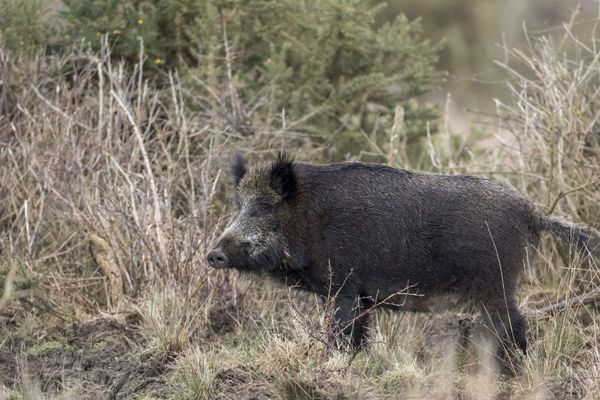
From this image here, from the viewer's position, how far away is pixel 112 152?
29.6ft

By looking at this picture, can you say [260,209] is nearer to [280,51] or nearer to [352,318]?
[352,318]

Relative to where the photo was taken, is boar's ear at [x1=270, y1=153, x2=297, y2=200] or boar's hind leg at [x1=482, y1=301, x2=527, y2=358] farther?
boar's ear at [x1=270, y1=153, x2=297, y2=200]

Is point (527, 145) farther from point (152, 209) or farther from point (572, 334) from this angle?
point (152, 209)

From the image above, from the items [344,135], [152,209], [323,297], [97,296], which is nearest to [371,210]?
[323,297]

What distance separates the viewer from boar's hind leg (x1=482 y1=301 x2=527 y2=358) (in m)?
6.80

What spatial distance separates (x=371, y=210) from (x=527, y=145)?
2.91m

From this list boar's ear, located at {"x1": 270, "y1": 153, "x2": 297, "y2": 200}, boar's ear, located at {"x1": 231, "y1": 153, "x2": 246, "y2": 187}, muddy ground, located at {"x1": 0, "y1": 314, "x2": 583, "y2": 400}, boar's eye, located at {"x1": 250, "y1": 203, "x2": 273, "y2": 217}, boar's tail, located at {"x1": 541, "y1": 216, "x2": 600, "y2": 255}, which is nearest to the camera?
muddy ground, located at {"x1": 0, "y1": 314, "x2": 583, "y2": 400}

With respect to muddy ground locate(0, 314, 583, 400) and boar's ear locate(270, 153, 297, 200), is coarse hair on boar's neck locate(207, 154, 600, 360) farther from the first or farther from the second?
muddy ground locate(0, 314, 583, 400)

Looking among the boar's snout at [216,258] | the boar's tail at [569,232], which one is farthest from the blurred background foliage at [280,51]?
the boar's tail at [569,232]

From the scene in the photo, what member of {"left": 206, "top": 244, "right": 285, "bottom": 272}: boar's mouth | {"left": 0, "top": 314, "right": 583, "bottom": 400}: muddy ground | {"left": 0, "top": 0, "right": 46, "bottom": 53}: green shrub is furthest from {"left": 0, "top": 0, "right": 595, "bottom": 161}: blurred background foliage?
{"left": 206, "top": 244, "right": 285, "bottom": 272}: boar's mouth

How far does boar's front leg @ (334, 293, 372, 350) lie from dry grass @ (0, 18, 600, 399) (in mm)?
113

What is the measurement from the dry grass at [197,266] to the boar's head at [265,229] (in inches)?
12.2

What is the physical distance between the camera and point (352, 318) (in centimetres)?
698

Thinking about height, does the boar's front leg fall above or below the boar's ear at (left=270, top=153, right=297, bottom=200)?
below
